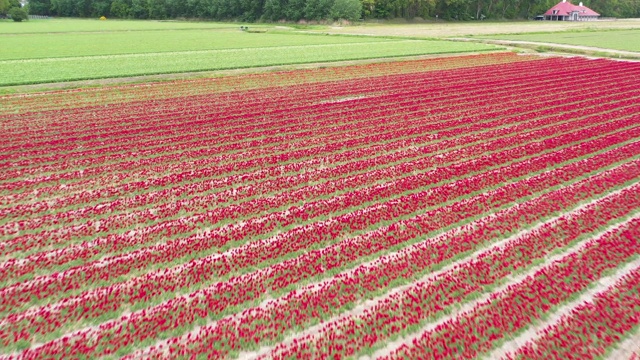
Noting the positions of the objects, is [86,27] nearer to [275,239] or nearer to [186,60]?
[186,60]

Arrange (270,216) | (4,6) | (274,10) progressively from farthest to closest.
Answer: (4,6), (274,10), (270,216)

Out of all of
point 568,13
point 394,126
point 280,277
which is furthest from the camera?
point 568,13

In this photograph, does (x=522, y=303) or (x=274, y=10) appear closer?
(x=522, y=303)

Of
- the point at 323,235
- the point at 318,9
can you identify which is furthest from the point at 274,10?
the point at 323,235

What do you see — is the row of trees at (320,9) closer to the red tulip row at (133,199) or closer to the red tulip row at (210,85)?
the red tulip row at (210,85)

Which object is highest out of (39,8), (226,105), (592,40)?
(39,8)

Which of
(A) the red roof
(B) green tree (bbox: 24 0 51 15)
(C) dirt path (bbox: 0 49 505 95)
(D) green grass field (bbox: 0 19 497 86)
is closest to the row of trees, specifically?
(A) the red roof

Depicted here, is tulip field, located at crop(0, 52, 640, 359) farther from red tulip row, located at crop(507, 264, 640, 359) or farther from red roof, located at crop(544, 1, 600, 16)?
red roof, located at crop(544, 1, 600, 16)
